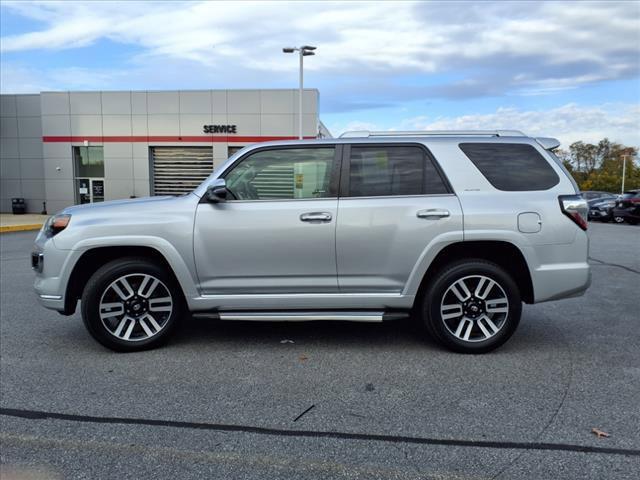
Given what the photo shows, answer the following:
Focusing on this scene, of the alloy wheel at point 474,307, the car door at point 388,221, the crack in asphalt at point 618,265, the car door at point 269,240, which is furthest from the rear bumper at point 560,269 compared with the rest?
the crack in asphalt at point 618,265

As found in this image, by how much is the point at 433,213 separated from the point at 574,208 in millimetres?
1221

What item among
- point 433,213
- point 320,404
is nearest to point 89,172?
point 433,213

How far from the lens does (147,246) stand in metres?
4.57

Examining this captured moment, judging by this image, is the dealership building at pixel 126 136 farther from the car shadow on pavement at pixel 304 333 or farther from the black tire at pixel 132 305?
the black tire at pixel 132 305

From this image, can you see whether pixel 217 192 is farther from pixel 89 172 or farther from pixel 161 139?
pixel 89 172

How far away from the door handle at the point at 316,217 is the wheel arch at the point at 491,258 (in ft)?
3.30

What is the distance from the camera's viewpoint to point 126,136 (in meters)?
29.5

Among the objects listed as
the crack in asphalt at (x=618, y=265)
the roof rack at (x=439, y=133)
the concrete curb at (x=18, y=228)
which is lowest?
the concrete curb at (x=18, y=228)

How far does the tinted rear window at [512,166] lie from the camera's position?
4652mm

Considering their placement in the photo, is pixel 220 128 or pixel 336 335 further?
pixel 220 128

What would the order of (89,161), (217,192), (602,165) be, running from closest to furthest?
(217,192) → (89,161) → (602,165)

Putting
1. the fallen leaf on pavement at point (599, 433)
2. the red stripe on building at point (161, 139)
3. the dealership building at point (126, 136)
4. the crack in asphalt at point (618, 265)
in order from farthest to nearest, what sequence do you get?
the red stripe on building at point (161, 139), the dealership building at point (126, 136), the crack in asphalt at point (618, 265), the fallen leaf on pavement at point (599, 433)

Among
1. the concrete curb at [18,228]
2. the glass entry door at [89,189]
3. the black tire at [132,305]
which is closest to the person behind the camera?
the black tire at [132,305]

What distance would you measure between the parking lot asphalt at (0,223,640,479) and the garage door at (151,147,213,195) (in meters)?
24.5
